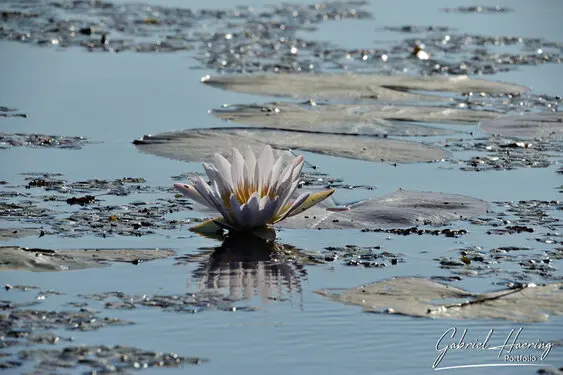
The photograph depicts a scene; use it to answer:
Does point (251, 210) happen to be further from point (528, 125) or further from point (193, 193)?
point (528, 125)

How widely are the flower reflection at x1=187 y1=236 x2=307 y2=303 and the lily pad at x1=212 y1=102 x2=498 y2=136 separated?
298cm

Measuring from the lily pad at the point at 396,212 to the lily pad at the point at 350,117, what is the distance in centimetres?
216

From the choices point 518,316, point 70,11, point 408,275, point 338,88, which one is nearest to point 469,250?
point 408,275

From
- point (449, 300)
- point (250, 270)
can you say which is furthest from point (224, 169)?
point (449, 300)

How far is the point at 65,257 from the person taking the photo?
5.45 meters

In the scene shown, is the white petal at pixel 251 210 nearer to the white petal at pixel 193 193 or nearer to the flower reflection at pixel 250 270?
the flower reflection at pixel 250 270

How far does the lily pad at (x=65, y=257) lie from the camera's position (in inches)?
208

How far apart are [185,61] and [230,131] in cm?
485

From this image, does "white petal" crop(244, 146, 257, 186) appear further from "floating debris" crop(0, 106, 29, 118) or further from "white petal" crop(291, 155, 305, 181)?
"floating debris" crop(0, 106, 29, 118)

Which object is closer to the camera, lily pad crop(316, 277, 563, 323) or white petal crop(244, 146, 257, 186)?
lily pad crop(316, 277, 563, 323)

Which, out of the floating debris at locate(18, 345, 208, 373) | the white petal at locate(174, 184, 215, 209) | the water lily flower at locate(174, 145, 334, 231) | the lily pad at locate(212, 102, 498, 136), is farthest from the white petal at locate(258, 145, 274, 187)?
the lily pad at locate(212, 102, 498, 136)

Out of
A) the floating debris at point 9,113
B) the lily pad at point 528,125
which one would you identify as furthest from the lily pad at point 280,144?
the floating debris at point 9,113

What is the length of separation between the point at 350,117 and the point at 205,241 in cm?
356

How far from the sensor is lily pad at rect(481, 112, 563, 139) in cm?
909
